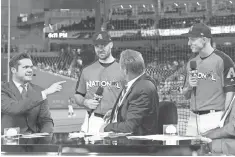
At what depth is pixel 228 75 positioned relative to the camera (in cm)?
337

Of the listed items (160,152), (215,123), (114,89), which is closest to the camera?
(160,152)

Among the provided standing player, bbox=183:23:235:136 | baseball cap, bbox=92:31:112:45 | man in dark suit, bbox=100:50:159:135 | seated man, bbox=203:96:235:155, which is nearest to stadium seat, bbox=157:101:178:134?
man in dark suit, bbox=100:50:159:135

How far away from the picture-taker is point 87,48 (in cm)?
692

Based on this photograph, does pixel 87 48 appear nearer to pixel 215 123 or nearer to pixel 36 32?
pixel 36 32

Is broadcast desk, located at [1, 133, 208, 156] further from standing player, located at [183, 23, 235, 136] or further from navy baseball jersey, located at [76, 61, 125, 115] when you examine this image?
navy baseball jersey, located at [76, 61, 125, 115]

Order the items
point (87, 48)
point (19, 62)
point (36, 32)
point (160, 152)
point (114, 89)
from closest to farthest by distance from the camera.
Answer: point (160, 152), point (19, 62), point (114, 89), point (36, 32), point (87, 48)

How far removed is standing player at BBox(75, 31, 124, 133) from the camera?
3580mm

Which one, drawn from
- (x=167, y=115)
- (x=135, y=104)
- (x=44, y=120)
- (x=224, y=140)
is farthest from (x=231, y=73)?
(x=44, y=120)

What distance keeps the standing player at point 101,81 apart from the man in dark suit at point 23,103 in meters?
0.60

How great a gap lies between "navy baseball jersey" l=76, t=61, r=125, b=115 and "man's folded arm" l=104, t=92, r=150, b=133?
3.31ft

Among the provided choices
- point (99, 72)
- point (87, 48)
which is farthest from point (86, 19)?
point (99, 72)

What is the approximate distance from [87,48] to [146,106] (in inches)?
176

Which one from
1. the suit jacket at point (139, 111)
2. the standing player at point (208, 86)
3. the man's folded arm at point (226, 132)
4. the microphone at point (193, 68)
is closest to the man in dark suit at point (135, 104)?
the suit jacket at point (139, 111)

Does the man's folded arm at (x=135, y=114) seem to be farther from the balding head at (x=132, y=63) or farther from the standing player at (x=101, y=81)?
the standing player at (x=101, y=81)
